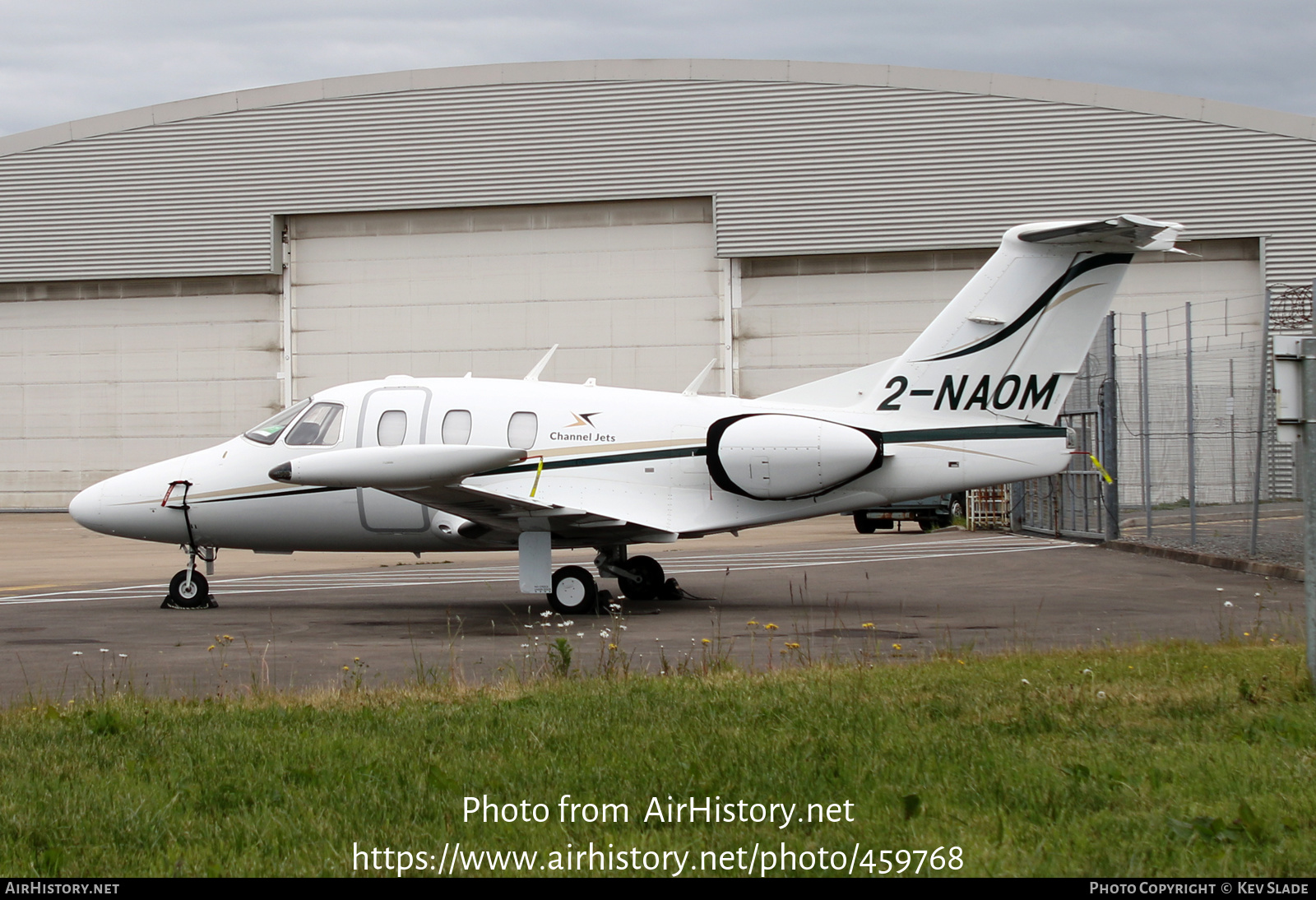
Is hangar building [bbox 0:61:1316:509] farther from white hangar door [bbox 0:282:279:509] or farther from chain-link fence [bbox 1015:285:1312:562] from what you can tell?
chain-link fence [bbox 1015:285:1312:562]

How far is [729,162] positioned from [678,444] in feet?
97.3

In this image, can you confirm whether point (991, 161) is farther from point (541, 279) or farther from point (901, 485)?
point (901, 485)

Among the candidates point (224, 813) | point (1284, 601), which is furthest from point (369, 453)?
point (1284, 601)

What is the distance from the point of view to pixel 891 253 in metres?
42.5

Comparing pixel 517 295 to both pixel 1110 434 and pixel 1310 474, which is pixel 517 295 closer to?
pixel 1110 434

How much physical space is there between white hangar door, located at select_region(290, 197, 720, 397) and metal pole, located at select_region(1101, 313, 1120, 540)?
19.5 metres

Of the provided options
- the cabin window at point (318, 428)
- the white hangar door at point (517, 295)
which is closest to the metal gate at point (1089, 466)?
the cabin window at point (318, 428)

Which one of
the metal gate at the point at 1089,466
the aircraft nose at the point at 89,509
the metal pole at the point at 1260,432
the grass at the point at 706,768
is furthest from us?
the metal gate at the point at 1089,466

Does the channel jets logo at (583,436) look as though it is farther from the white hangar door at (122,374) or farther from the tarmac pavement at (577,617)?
the white hangar door at (122,374)

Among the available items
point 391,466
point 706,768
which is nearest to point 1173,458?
point 391,466

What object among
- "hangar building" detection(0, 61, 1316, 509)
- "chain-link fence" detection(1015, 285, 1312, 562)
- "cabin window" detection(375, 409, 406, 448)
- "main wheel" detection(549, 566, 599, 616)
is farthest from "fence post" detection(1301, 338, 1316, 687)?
"hangar building" detection(0, 61, 1316, 509)

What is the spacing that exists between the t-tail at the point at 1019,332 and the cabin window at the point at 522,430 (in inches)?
165

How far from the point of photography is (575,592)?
47.6ft

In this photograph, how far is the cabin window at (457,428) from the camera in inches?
587
